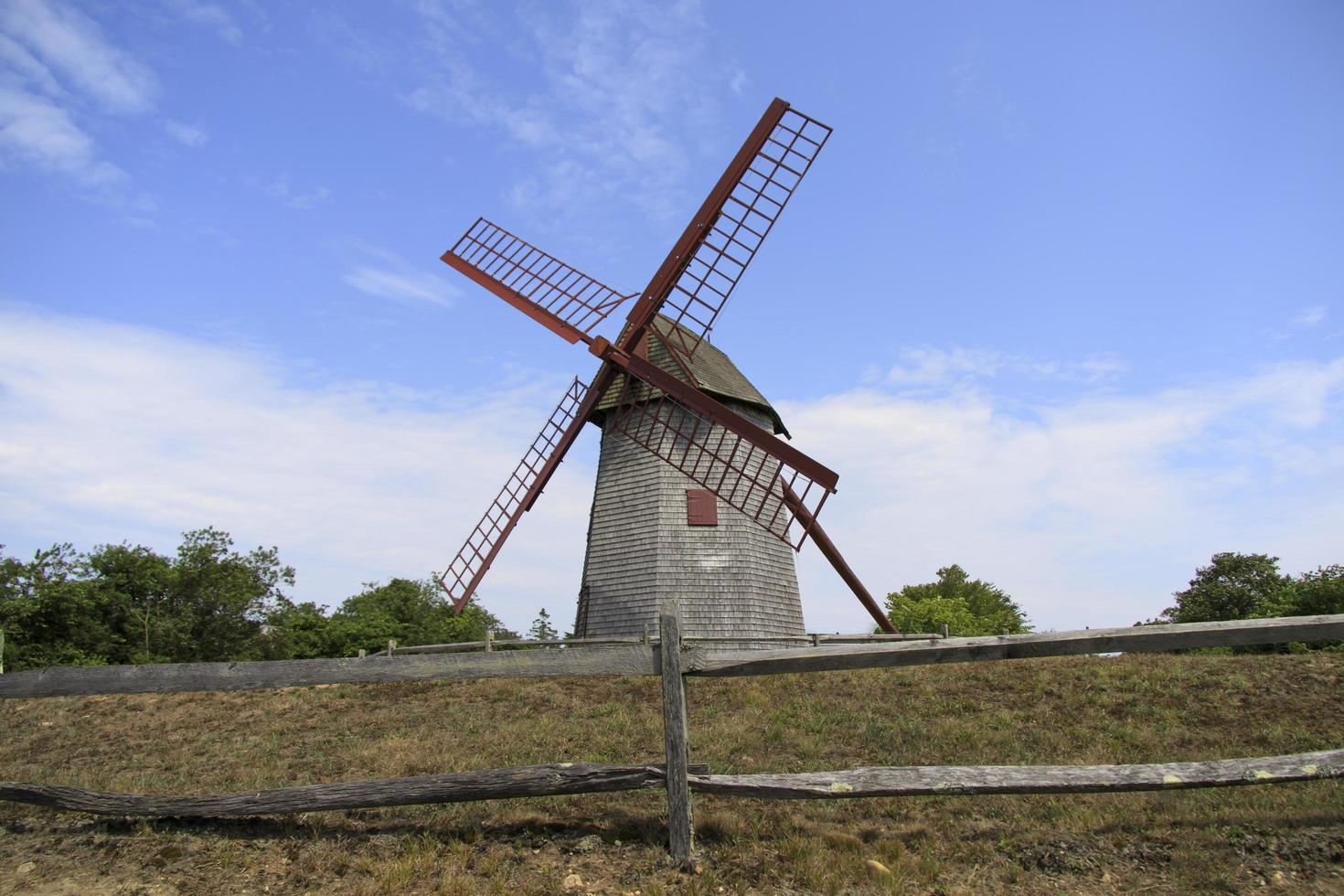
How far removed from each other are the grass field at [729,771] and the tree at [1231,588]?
2082 centimetres

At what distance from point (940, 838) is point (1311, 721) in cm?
643

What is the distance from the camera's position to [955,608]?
44.2 meters

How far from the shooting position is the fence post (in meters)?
7.12

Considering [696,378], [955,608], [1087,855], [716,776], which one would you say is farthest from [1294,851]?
[955,608]

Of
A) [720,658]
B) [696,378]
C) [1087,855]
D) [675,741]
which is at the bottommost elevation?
Result: [1087,855]

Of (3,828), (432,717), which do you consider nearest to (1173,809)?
(432,717)

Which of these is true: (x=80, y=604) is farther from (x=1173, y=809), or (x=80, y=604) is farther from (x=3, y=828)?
(x=1173, y=809)

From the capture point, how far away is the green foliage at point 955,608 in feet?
140

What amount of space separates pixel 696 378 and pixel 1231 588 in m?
23.8

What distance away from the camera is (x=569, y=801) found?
8422mm

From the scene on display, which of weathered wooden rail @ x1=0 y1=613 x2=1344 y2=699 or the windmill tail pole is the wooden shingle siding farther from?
weathered wooden rail @ x1=0 y1=613 x2=1344 y2=699

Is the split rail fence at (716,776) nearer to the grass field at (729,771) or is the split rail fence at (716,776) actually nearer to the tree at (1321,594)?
the grass field at (729,771)

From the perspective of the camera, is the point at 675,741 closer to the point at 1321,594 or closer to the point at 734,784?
the point at 734,784

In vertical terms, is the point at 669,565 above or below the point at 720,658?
above
